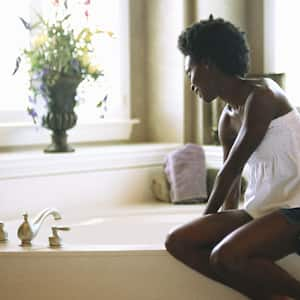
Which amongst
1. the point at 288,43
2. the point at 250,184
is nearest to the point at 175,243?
the point at 250,184

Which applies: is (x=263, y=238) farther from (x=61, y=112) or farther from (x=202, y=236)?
(x=61, y=112)

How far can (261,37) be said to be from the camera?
145 inches

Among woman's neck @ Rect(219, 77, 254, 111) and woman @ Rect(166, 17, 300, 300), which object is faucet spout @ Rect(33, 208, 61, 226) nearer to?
woman @ Rect(166, 17, 300, 300)

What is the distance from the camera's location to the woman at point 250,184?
220 centimetres

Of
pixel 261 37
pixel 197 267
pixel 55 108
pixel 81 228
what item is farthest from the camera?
pixel 261 37

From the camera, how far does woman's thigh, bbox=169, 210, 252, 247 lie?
7.58 feet

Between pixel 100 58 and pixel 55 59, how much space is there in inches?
19.6

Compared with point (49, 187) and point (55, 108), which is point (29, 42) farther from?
point (49, 187)

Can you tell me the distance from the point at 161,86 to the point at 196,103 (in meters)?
0.24

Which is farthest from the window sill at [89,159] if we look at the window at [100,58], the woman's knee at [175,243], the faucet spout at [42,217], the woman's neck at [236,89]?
the woman's neck at [236,89]

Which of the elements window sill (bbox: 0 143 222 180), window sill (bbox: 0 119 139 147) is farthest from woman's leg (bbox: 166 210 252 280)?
window sill (bbox: 0 119 139 147)

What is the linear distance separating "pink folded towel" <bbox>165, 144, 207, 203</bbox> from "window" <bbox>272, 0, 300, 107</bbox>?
0.56 m

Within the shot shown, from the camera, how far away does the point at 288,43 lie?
3592 mm

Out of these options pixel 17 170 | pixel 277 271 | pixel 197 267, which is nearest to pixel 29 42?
pixel 17 170
